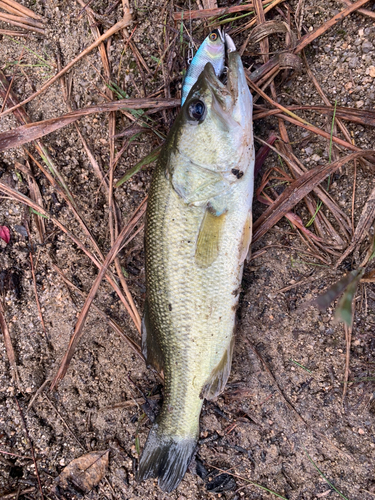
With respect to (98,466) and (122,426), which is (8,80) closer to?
(122,426)

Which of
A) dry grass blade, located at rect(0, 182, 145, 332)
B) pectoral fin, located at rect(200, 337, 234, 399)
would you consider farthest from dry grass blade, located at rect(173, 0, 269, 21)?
pectoral fin, located at rect(200, 337, 234, 399)

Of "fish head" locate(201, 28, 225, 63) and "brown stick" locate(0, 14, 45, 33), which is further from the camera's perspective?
"brown stick" locate(0, 14, 45, 33)

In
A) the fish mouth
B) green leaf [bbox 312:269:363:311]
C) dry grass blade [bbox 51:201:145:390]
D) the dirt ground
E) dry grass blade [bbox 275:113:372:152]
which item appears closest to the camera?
green leaf [bbox 312:269:363:311]

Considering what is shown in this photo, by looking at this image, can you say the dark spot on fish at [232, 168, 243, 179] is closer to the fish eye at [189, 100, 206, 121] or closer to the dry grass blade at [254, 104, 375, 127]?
the fish eye at [189, 100, 206, 121]

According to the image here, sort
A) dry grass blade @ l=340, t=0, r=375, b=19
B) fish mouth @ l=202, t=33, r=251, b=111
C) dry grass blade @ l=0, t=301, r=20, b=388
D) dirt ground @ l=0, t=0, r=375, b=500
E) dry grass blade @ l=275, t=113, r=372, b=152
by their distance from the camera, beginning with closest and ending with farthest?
fish mouth @ l=202, t=33, r=251, b=111
dry grass blade @ l=340, t=0, r=375, b=19
dry grass blade @ l=275, t=113, r=372, b=152
dirt ground @ l=0, t=0, r=375, b=500
dry grass blade @ l=0, t=301, r=20, b=388

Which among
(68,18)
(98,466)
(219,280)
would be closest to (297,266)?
(219,280)

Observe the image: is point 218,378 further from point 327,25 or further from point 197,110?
point 327,25
